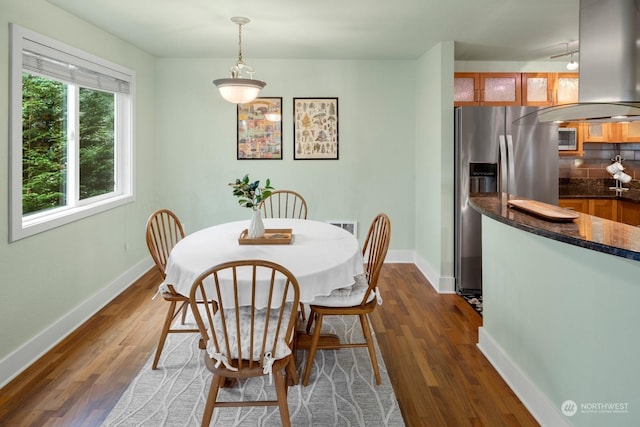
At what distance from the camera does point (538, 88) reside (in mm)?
4988

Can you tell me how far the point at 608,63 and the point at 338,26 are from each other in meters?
2.09

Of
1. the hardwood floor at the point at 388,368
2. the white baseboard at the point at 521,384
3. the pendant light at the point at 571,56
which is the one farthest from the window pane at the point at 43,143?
the pendant light at the point at 571,56

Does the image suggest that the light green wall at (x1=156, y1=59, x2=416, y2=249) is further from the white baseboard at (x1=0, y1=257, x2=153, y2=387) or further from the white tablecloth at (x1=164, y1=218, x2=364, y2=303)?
the white tablecloth at (x1=164, y1=218, x2=364, y2=303)

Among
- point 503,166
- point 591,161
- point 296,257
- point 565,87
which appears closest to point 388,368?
point 296,257

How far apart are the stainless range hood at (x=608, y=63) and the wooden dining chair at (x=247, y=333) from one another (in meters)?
1.71

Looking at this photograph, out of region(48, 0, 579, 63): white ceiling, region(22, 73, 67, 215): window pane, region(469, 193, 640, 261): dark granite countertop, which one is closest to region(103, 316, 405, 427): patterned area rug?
region(469, 193, 640, 261): dark granite countertop

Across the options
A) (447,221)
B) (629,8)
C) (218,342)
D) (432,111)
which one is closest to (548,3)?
(629,8)

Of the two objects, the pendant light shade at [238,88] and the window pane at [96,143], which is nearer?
the pendant light shade at [238,88]

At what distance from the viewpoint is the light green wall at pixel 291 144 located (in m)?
5.21

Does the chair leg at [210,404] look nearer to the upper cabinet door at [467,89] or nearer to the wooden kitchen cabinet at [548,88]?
the upper cabinet door at [467,89]

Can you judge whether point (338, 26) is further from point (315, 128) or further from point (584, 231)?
point (584, 231)

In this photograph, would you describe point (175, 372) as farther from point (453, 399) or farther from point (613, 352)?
point (613, 352)

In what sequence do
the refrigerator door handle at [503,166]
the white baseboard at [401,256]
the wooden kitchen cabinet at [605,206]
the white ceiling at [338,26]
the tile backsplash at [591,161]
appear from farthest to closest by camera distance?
the white baseboard at [401,256] < the tile backsplash at [591,161] < the wooden kitchen cabinet at [605,206] < the refrigerator door handle at [503,166] < the white ceiling at [338,26]

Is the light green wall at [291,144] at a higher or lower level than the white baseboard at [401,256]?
higher
